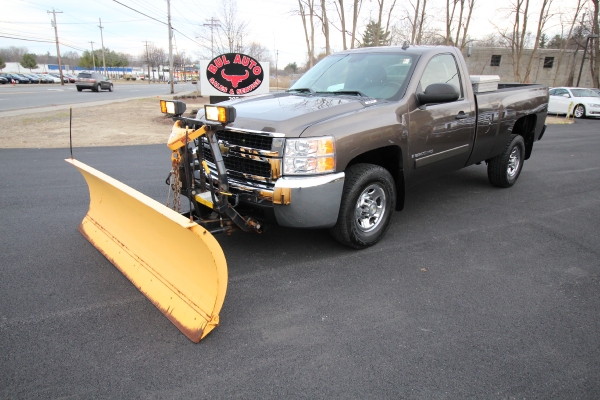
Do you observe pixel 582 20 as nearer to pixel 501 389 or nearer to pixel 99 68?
pixel 501 389

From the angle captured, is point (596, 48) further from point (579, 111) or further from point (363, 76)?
point (363, 76)

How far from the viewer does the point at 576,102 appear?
812 inches

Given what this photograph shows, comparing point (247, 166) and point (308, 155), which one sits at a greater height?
point (308, 155)

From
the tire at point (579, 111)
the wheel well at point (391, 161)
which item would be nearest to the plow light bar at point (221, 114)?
the wheel well at point (391, 161)

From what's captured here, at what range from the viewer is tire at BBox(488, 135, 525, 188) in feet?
21.0

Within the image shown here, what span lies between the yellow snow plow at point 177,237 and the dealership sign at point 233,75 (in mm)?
9743

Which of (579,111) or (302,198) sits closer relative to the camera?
(302,198)

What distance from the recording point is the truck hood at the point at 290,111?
354 cm

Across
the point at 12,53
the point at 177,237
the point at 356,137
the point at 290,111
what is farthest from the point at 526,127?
the point at 12,53

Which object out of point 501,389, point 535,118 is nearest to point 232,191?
point 501,389

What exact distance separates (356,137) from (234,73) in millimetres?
10823

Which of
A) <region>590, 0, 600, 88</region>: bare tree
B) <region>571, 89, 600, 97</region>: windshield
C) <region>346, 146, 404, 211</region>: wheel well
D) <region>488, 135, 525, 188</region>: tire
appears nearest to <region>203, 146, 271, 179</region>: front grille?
<region>346, 146, 404, 211</region>: wheel well

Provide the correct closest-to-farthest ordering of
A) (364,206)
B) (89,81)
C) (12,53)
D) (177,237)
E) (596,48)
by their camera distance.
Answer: (177,237) < (364,206) < (596,48) < (89,81) < (12,53)

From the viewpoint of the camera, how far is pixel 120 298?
3.31 meters
